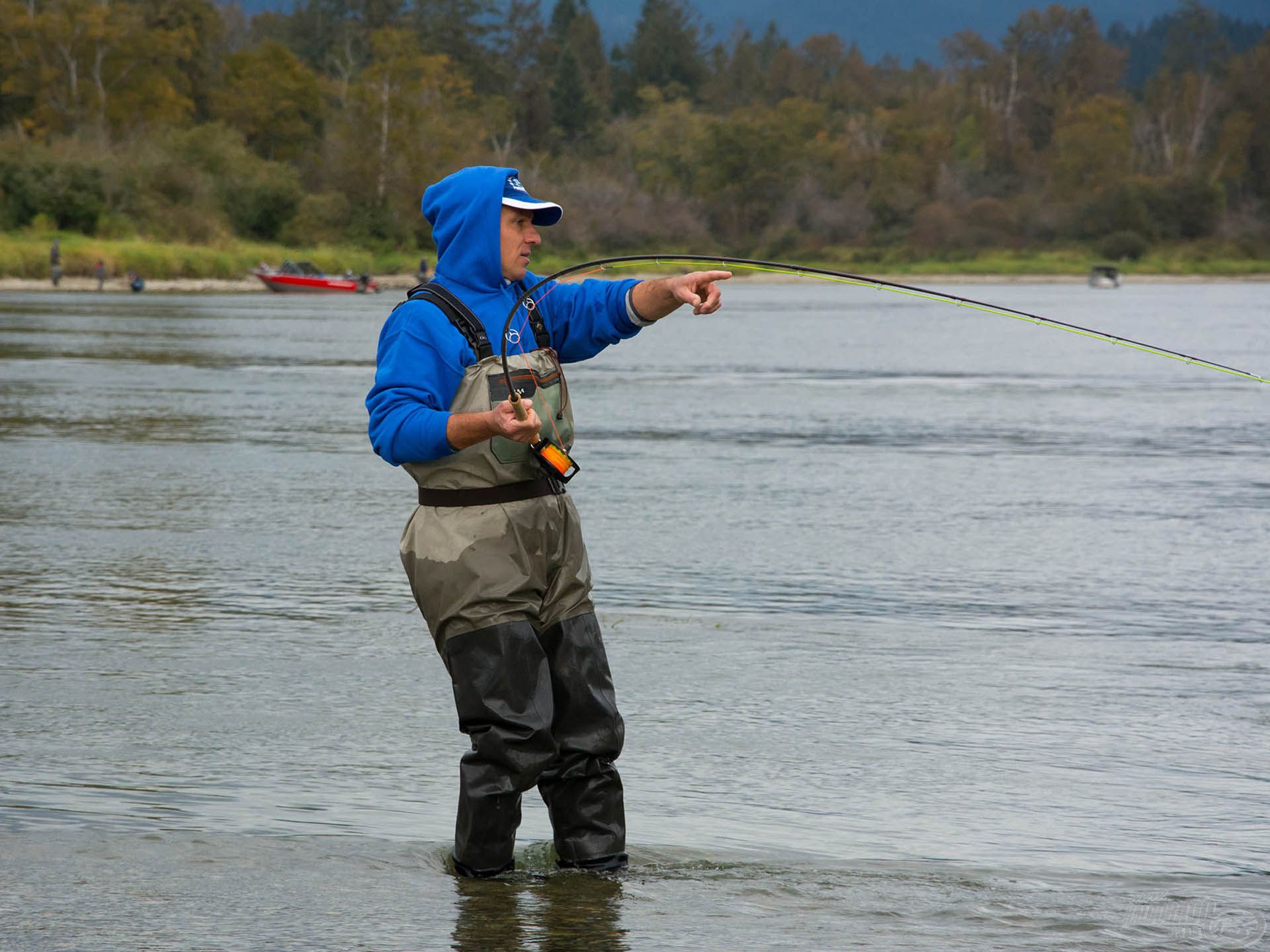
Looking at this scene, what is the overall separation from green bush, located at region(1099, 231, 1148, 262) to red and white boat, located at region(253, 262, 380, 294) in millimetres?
56740

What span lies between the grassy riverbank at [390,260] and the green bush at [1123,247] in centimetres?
71

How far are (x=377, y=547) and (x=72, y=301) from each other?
4110 cm

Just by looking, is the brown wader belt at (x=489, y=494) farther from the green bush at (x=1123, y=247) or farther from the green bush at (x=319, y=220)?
the green bush at (x=1123, y=247)

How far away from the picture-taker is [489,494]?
3871 mm

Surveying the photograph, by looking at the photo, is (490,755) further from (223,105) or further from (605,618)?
(223,105)

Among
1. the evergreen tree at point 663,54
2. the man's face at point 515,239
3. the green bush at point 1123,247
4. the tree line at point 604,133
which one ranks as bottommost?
the man's face at point 515,239

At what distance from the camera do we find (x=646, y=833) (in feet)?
14.3

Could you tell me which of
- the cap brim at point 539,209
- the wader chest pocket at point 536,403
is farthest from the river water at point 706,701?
the cap brim at point 539,209

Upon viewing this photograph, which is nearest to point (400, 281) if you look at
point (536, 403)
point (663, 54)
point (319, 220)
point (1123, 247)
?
point (319, 220)

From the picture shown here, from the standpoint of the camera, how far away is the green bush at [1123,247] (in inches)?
4289

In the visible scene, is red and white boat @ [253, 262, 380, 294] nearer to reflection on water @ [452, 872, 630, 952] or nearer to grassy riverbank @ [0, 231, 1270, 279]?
grassy riverbank @ [0, 231, 1270, 279]

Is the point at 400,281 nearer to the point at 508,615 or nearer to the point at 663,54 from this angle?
the point at 508,615

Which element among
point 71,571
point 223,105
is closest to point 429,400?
point 71,571

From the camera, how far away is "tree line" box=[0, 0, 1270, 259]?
274 ft
